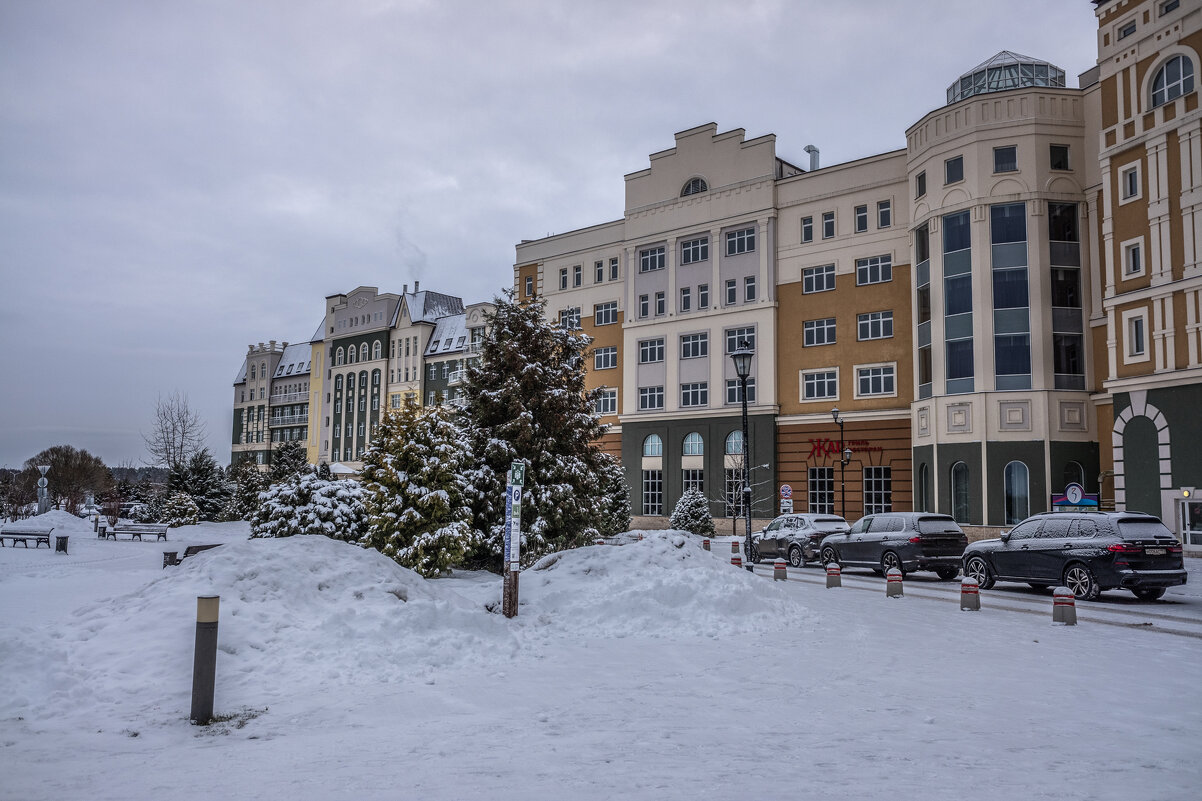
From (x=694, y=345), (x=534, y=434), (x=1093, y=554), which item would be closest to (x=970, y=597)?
(x=1093, y=554)

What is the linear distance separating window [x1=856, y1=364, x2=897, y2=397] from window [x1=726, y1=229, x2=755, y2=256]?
32.2 feet

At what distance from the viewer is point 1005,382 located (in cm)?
3569

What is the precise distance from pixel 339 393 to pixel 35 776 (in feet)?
278

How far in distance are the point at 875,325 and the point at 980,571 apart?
83.0ft

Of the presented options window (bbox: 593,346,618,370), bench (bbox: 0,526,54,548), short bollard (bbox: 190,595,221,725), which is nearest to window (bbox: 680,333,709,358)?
window (bbox: 593,346,618,370)

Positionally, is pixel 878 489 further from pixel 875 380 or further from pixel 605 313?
pixel 605 313

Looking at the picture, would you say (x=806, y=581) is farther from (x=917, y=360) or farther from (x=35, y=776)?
(x=917, y=360)

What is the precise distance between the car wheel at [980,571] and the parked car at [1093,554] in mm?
174

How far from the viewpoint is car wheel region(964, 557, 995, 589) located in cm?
1947

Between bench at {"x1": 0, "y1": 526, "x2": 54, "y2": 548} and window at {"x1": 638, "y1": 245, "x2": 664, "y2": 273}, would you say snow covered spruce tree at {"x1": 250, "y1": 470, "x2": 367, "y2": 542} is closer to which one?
bench at {"x1": 0, "y1": 526, "x2": 54, "y2": 548}

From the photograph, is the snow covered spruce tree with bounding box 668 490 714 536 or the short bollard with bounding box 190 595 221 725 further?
the snow covered spruce tree with bounding box 668 490 714 536

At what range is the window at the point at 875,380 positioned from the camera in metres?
42.3

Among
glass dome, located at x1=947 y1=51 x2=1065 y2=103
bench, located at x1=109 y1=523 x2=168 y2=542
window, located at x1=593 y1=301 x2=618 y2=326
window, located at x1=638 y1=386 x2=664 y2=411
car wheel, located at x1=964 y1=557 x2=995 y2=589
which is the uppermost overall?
glass dome, located at x1=947 y1=51 x2=1065 y2=103

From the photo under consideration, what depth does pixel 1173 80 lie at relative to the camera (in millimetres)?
30344
